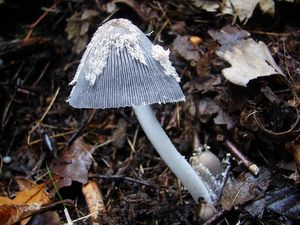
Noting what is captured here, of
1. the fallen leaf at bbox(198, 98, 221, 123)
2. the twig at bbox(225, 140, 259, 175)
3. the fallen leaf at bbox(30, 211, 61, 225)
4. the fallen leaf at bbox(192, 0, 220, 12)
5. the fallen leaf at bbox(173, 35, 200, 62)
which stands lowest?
the fallen leaf at bbox(30, 211, 61, 225)

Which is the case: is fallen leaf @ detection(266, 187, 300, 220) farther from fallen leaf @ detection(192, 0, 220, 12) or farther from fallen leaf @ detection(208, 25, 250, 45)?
fallen leaf @ detection(192, 0, 220, 12)

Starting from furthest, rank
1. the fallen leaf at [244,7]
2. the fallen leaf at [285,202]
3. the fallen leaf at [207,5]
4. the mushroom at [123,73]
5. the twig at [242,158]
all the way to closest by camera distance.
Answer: the fallen leaf at [207,5], the fallen leaf at [244,7], the twig at [242,158], the fallen leaf at [285,202], the mushroom at [123,73]

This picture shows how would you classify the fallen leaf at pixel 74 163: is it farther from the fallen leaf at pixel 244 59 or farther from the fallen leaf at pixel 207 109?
the fallen leaf at pixel 244 59

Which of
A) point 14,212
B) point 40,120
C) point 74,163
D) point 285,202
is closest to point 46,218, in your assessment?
point 14,212

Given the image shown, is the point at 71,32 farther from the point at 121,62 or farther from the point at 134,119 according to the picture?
the point at 121,62

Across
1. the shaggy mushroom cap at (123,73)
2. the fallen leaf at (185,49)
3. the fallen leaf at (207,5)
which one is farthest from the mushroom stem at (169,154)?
the fallen leaf at (207,5)

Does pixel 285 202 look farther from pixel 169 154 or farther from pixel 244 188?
pixel 169 154

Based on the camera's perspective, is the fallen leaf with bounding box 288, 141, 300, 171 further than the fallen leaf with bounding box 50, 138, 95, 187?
No

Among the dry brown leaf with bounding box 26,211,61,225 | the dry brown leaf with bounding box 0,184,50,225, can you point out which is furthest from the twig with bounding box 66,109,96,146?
the dry brown leaf with bounding box 26,211,61,225
